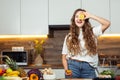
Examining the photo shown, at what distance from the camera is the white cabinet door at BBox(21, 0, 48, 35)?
15.0ft

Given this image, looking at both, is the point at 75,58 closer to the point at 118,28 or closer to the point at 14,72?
the point at 14,72

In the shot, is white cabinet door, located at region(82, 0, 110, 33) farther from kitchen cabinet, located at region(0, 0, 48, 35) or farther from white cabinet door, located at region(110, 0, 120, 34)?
kitchen cabinet, located at region(0, 0, 48, 35)

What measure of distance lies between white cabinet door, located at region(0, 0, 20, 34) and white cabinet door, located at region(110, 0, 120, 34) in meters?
1.50

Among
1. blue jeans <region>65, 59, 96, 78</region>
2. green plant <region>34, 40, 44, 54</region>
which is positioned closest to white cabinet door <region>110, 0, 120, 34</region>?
green plant <region>34, 40, 44, 54</region>

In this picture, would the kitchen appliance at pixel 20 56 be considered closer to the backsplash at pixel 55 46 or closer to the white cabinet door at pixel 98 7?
the backsplash at pixel 55 46

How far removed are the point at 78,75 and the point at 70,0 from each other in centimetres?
210

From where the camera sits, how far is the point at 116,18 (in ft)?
14.8

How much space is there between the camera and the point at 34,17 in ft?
15.1

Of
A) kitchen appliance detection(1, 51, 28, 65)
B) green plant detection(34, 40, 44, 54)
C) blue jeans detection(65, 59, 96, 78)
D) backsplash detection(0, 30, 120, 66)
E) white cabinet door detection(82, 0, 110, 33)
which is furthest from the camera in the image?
backsplash detection(0, 30, 120, 66)

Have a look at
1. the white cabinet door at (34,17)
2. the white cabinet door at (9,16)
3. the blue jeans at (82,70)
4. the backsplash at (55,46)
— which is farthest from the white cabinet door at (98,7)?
the blue jeans at (82,70)

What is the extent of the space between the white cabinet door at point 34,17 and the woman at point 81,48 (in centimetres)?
168

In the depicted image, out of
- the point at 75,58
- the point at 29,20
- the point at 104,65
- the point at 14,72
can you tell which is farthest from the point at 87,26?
the point at 29,20

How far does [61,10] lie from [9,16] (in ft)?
2.77

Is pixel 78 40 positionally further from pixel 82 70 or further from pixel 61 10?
pixel 61 10
